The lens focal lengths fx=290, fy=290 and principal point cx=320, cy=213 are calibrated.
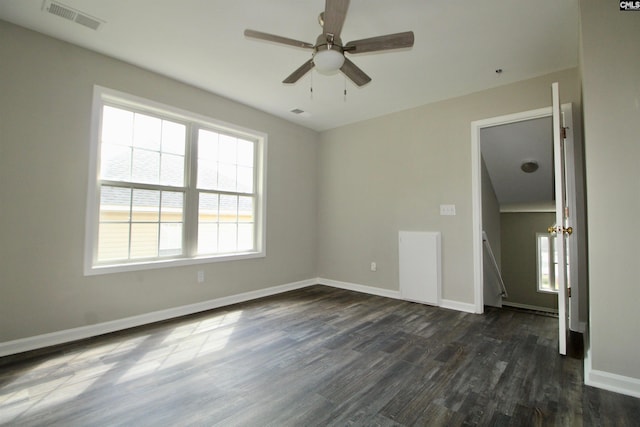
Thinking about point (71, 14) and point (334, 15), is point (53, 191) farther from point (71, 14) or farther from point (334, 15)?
point (334, 15)

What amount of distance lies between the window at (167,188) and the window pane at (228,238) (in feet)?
0.04

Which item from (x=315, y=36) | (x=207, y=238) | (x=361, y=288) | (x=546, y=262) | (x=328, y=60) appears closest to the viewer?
(x=328, y=60)

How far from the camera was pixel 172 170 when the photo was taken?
348cm

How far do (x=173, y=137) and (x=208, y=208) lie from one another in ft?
3.15

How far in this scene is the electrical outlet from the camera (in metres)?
3.75

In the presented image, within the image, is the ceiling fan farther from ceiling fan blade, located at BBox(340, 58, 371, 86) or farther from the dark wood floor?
the dark wood floor

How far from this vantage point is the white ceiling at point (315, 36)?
2.25m

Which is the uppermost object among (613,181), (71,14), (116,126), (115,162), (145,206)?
(71,14)

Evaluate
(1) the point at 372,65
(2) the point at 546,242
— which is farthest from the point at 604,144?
(2) the point at 546,242

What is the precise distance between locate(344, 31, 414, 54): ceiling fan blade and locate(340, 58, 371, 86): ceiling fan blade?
13 centimetres

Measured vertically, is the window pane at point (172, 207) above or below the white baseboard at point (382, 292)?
above

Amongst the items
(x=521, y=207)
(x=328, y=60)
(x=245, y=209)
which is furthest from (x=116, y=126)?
(x=521, y=207)

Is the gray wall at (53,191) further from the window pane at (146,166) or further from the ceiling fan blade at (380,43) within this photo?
the ceiling fan blade at (380,43)

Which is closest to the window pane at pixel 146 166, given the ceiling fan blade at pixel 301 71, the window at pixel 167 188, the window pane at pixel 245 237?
the window at pixel 167 188
